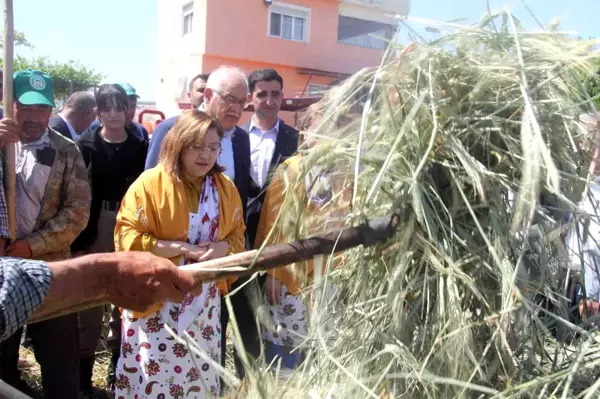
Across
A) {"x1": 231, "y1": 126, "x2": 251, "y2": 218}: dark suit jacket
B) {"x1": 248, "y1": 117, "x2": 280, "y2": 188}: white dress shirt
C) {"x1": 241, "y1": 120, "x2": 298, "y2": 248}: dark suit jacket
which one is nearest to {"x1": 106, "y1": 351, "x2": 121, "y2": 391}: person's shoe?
{"x1": 241, "y1": 120, "x2": 298, "y2": 248}: dark suit jacket

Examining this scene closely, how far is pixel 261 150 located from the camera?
3.24 m

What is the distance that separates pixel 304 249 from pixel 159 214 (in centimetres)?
122

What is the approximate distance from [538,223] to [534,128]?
9.5 inches

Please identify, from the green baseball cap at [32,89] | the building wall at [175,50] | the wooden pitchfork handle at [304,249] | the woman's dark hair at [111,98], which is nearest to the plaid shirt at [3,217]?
the green baseball cap at [32,89]

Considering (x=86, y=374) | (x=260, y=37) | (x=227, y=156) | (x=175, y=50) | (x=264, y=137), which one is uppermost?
(x=260, y=37)

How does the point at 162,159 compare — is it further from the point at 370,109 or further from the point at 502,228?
the point at 502,228

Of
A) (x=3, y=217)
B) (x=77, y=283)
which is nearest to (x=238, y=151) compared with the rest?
(x=3, y=217)

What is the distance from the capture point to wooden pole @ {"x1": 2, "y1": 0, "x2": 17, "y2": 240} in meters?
2.28

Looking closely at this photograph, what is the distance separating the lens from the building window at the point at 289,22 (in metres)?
17.9

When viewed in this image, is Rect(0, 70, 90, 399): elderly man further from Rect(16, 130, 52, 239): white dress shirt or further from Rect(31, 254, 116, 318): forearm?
Rect(31, 254, 116, 318): forearm

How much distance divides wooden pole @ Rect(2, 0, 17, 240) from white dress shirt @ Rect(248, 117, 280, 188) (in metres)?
1.14

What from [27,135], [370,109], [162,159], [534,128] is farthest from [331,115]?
[27,135]

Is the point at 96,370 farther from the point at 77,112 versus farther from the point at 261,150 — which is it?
the point at 77,112

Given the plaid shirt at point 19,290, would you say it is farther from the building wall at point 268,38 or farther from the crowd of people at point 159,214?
the building wall at point 268,38
